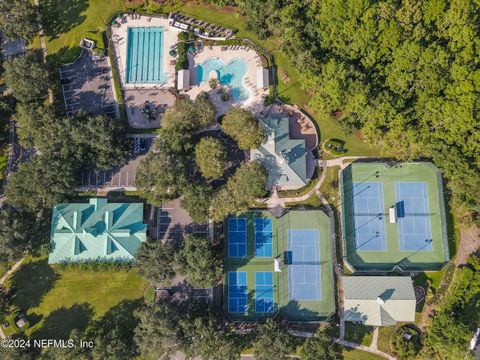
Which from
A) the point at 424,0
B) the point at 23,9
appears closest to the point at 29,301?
the point at 23,9

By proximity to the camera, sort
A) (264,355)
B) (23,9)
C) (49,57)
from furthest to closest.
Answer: (49,57), (23,9), (264,355)

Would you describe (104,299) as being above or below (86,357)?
above

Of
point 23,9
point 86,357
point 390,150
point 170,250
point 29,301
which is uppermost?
point 23,9

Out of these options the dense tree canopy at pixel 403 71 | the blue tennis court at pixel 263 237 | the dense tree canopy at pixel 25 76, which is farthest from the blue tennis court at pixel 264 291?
the dense tree canopy at pixel 25 76

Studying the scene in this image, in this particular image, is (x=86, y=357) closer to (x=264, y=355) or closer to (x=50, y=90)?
(x=264, y=355)

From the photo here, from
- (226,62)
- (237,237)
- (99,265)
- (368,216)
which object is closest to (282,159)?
(237,237)

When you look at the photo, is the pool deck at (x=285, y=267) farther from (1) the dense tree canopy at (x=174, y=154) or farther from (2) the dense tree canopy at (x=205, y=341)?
(1) the dense tree canopy at (x=174, y=154)
